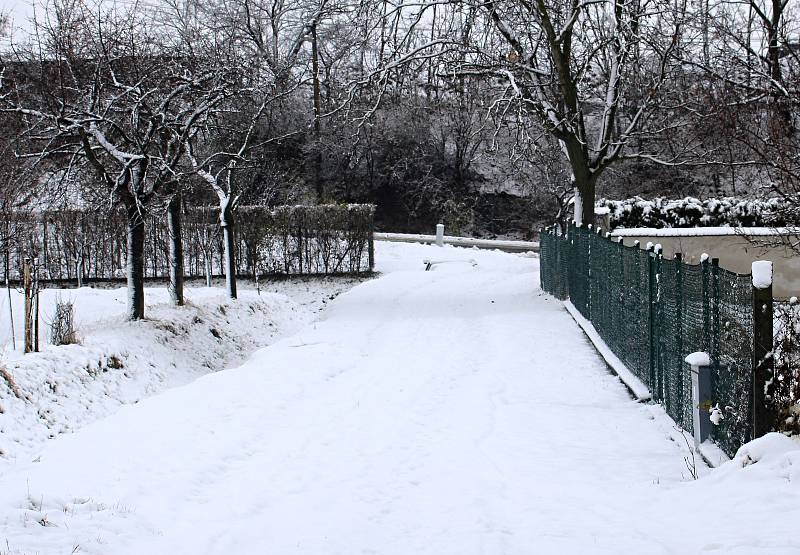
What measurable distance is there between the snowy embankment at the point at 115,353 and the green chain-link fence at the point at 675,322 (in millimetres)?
6975

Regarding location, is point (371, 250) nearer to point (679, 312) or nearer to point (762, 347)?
point (679, 312)

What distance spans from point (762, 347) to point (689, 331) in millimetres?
1787

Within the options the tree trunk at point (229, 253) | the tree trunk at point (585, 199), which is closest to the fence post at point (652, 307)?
the tree trunk at point (585, 199)

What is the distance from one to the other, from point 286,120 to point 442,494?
119 ft

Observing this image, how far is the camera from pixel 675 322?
773 cm

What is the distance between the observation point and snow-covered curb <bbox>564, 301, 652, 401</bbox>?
9.08 metres

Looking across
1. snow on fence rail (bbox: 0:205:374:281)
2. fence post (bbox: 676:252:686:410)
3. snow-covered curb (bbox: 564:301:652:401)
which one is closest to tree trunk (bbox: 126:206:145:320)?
snow-covered curb (bbox: 564:301:652:401)

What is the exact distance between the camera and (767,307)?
214 inches

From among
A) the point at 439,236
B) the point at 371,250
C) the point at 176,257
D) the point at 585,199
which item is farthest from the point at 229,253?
the point at 439,236

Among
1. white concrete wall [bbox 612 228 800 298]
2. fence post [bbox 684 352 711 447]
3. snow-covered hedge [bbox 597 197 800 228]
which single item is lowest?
fence post [bbox 684 352 711 447]

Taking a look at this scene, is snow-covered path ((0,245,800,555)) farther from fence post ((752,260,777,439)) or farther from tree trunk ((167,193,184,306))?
tree trunk ((167,193,184,306))

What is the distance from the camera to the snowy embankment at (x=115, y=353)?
10.2 metres

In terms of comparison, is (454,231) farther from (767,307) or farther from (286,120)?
(767,307)

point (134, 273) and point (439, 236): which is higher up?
point (439, 236)
